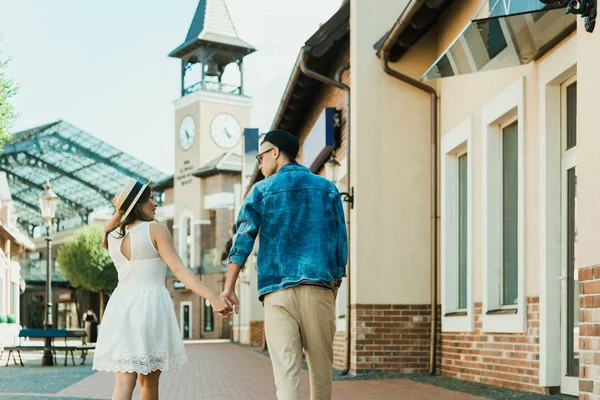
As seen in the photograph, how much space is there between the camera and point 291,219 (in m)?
4.75

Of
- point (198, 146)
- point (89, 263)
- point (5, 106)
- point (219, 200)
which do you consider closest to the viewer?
point (5, 106)

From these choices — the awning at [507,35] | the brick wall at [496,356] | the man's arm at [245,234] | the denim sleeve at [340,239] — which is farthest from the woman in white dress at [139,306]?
the brick wall at [496,356]

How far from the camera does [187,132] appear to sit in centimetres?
5625

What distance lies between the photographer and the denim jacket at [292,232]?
15.5 feet

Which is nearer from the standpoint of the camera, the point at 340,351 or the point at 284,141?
the point at 284,141

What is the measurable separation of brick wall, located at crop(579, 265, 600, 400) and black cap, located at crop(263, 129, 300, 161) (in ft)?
6.26

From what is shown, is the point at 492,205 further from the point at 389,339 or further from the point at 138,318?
the point at 138,318

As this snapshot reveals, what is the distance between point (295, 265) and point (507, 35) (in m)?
3.97

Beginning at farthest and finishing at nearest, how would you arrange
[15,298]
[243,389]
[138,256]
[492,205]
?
[15,298] → [243,389] → [492,205] → [138,256]

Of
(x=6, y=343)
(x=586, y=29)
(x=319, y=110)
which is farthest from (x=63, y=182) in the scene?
(x=586, y=29)

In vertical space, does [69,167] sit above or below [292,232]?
above

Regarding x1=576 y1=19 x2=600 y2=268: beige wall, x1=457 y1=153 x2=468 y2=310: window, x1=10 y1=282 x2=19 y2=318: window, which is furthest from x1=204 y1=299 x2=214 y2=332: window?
x1=576 y1=19 x2=600 y2=268: beige wall

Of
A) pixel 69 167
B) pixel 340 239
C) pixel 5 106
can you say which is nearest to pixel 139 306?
pixel 340 239

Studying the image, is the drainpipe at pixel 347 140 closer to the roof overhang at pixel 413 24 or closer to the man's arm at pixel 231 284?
the roof overhang at pixel 413 24
